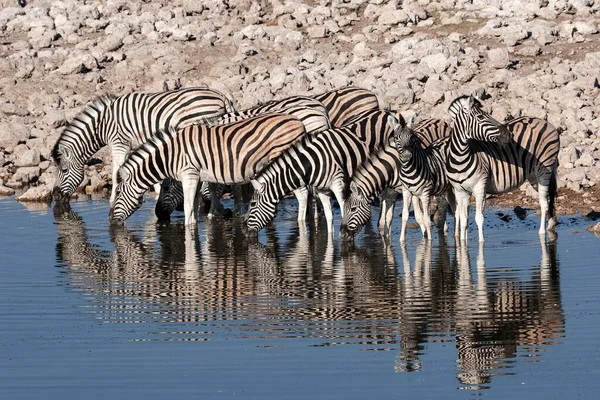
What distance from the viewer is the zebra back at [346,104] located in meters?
18.8

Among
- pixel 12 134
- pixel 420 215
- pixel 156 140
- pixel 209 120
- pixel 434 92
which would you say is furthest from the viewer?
pixel 12 134

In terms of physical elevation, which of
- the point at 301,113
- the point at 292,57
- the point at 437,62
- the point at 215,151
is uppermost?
the point at 292,57

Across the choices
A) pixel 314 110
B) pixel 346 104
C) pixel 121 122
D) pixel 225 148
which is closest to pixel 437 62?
pixel 346 104

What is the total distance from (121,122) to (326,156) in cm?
436

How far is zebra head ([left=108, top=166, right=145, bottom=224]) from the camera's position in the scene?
17.4 metres

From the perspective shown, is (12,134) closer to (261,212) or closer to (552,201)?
(261,212)

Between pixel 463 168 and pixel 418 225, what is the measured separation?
200 centimetres

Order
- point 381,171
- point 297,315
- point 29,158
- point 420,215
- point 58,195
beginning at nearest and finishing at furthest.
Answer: point 297,315, point 381,171, point 420,215, point 58,195, point 29,158

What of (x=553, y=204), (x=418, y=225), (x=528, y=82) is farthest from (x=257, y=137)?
(x=528, y=82)

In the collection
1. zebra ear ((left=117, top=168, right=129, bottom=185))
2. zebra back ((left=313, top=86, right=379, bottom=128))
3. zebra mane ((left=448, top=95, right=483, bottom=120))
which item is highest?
zebra back ((left=313, top=86, right=379, bottom=128))

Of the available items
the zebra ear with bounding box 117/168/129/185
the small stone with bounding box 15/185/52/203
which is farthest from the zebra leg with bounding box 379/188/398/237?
the small stone with bounding box 15/185/52/203

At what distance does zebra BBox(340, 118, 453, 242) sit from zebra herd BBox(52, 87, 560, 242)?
0.05 ft

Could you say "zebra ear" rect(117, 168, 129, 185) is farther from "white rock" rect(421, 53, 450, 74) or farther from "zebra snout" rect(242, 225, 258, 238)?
"white rock" rect(421, 53, 450, 74)

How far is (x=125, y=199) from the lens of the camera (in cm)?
1747
